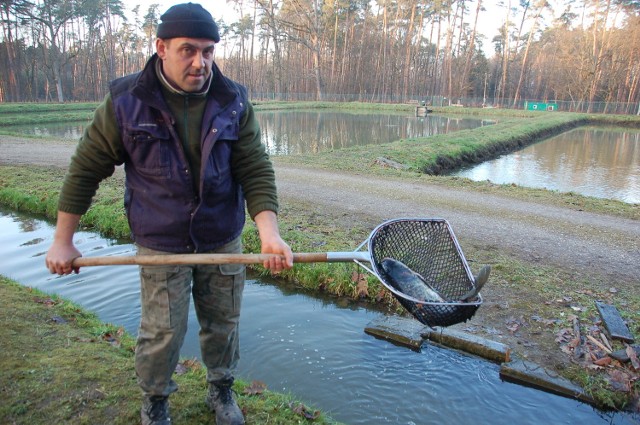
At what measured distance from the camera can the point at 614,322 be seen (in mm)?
4691

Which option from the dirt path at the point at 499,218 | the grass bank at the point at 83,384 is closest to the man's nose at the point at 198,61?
the grass bank at the point at 83,384

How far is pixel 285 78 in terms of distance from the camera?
7038cm

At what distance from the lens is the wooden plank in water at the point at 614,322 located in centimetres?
442

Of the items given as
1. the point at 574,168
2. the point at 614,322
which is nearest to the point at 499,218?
the point at 614,322

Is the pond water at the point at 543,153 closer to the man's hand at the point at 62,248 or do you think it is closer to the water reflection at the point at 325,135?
the water reflection at the point at 325,135

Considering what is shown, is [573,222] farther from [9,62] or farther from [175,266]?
[9,62]

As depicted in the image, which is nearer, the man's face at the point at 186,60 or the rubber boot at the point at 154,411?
the man's face at the point at 186,60

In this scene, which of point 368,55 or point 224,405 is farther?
point 368,55

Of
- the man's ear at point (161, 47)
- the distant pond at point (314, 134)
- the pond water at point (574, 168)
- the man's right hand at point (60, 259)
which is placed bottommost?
the pond water at point (574, 168)

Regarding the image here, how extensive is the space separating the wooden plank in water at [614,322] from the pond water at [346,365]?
0.92m

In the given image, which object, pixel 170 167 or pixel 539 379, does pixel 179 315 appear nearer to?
pixel 170 167

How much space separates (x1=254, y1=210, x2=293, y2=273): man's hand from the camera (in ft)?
8.10

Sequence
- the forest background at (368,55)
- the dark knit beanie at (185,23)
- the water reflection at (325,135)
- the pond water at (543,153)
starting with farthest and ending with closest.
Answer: the forest background at (368,55) < the water reflection at (325,135) < the pond water at (543,153) < the dark knit beanie at (185,23)

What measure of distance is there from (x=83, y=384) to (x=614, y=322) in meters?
4.73
